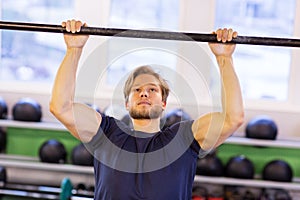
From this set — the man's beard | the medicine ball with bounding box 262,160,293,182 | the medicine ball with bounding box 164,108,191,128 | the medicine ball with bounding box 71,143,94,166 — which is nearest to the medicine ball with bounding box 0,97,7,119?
the medicine ball with bounding box 71,143,94,166

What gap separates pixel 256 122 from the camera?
4.71m

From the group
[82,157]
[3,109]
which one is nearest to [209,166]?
[82,157]

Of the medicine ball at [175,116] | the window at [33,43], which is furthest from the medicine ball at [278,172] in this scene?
the window at [33,43]

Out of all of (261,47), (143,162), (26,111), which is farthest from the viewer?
(261,47)

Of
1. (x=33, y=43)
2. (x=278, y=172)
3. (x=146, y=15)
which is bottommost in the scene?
(x=278, y=172)

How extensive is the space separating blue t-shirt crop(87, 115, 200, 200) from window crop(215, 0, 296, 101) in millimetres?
3111

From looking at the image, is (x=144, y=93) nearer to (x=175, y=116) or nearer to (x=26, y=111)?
(x=175, y=116)

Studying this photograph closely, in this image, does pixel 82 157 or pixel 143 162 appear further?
pixel 82 157

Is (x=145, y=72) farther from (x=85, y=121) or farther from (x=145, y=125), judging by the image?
(x=85, y=121)

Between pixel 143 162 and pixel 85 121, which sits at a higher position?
pixel 85 121

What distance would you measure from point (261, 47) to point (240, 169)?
1.29 m

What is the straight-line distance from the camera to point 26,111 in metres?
4.88

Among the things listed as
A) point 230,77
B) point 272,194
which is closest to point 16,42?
point 272,194

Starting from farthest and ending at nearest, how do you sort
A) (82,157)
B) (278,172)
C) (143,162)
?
(82,157) → (278,172) → (143,162)
